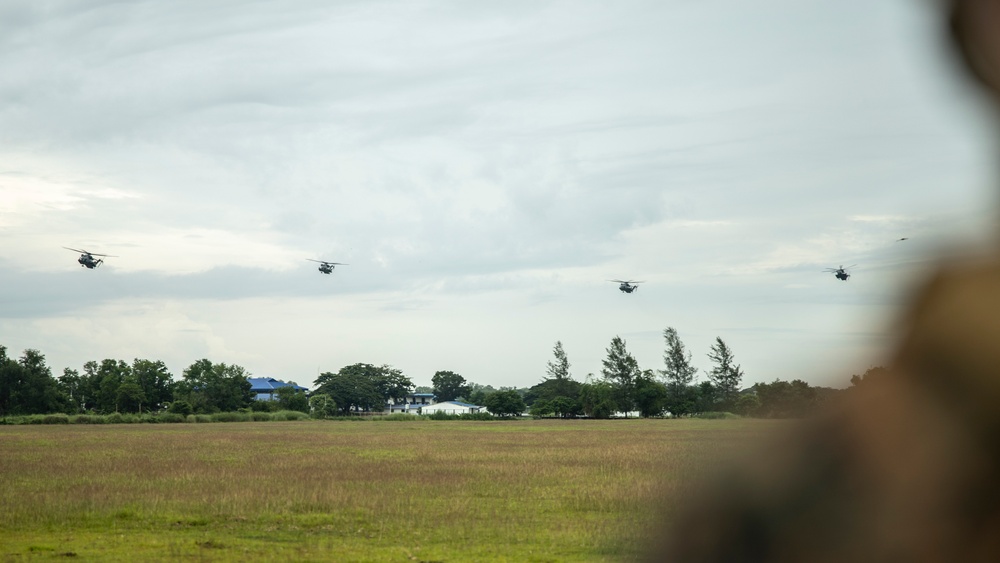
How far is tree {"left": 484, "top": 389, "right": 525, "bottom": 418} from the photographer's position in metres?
138

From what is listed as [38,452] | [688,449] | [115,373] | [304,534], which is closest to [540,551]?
[304,534]

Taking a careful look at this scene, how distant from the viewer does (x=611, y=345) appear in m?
154

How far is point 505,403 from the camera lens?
13788 centimetres

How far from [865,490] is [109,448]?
51.7 metres

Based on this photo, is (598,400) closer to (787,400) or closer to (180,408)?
(180,408)

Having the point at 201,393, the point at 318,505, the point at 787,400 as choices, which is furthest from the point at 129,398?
the point at 787,400

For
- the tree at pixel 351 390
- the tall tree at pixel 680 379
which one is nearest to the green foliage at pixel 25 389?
the tree at pixel 351 390

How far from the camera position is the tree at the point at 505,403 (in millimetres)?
137500

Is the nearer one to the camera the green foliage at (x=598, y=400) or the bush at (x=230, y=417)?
the bush at (x=230, y=417)

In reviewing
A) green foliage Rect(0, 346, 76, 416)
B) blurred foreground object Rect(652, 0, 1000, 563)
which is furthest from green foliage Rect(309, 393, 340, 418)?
blurred foreground object Rect(652, 0, 1000, 563)

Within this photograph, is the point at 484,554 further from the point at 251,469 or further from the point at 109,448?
the point at 109,448

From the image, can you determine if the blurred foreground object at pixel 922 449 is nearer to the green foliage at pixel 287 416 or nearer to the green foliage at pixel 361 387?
the green foliage at pixel 287 416

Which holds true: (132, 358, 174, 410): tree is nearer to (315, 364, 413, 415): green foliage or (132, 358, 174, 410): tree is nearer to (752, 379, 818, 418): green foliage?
(315, 364, 413, 415): green foliage

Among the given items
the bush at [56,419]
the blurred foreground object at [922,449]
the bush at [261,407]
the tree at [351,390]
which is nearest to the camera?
the blurred foreground object at [922,449]
